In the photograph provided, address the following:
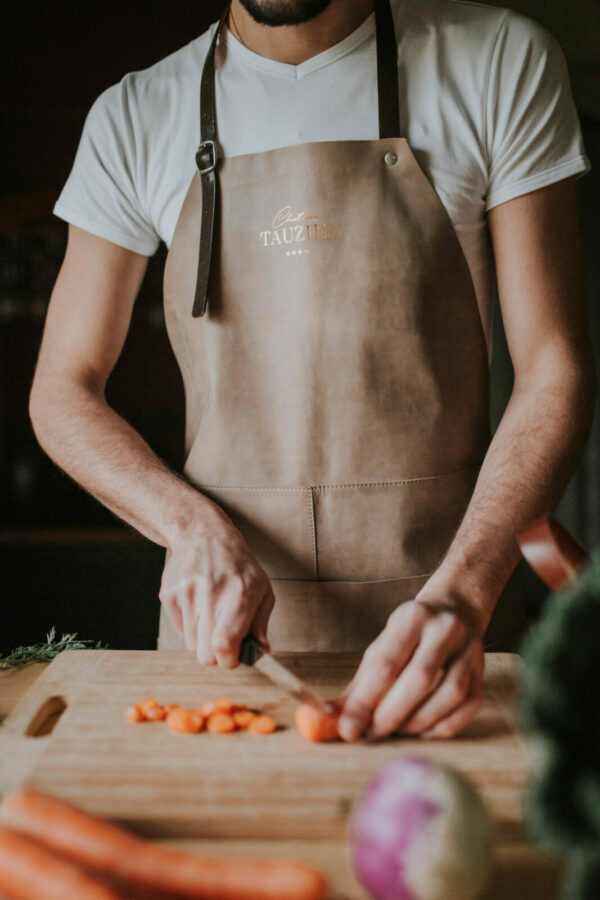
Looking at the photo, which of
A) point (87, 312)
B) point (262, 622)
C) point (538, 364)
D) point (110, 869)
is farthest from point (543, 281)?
point (110, 869)

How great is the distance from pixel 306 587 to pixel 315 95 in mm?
822

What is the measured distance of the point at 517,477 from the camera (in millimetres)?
1133

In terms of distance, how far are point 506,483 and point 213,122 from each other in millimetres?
784

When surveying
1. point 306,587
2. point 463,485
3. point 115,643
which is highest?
point 463,485

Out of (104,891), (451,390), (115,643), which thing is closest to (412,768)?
(104,891)

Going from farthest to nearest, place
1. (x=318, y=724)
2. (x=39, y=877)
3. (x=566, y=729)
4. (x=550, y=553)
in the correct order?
(x=318, y=724)
(x=550, y=553)
(x=39, y=877)
(x=566, y=729)

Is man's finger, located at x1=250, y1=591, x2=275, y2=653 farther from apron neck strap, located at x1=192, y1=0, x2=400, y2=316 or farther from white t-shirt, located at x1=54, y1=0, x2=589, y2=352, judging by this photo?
white t-shirt, located at x1=54, y1=0, x2=589, y2=352

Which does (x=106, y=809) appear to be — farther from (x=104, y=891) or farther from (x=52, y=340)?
(x=52, y=340)

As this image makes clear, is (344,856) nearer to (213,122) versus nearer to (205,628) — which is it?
(205,628)

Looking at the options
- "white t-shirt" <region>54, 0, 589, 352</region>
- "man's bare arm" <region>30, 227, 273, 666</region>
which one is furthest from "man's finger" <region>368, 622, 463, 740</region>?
"white t-shirt" <region>54, 0, 589, 352</region>

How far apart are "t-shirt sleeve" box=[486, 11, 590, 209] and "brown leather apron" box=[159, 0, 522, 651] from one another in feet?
0.38

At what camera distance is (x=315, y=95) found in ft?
4.42

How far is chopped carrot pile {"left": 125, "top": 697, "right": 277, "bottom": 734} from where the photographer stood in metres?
0.89

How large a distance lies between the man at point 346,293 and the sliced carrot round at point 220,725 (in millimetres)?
317
